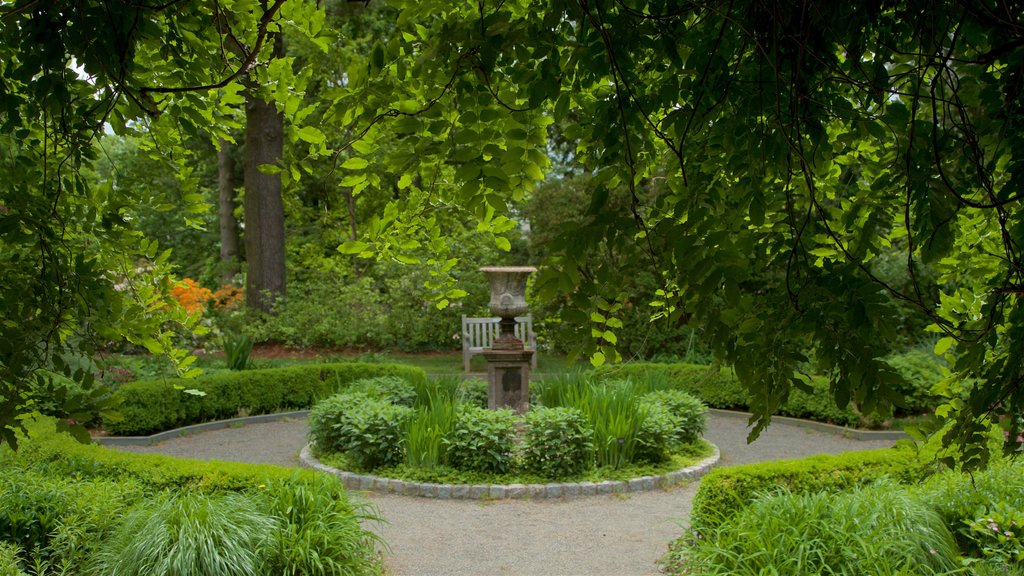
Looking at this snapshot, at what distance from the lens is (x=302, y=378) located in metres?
10.9

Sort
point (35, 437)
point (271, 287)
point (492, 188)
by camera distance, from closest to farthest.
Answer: point (492, 188) → point (35, 437) → point (271, 287)

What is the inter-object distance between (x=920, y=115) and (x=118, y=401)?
2279mm

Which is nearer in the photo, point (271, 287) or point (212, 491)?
point (212, 491)

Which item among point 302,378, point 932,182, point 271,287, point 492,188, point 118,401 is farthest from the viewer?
point 271,287

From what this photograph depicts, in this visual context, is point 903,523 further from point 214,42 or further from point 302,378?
point 302,378

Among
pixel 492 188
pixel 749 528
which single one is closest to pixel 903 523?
pixel 749 528

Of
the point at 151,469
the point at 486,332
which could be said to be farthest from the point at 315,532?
the point at 486,332

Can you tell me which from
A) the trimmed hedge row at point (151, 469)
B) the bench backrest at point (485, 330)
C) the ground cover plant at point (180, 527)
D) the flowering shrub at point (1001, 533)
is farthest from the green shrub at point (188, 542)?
the bench backrest at point (485, 330)

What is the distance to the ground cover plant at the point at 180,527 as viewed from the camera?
416 cm

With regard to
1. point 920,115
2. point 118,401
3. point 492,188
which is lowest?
point 118,401

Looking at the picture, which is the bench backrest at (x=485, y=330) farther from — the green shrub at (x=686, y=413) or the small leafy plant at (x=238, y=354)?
the green shrub at (x=686, y=413)

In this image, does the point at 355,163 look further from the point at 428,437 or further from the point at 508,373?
the point at 508,373

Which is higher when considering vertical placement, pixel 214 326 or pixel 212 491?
pixel 214 326

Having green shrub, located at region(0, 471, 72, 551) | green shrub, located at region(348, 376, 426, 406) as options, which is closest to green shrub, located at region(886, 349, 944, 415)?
green shrub, located at region(348, 376, 426, 406)
